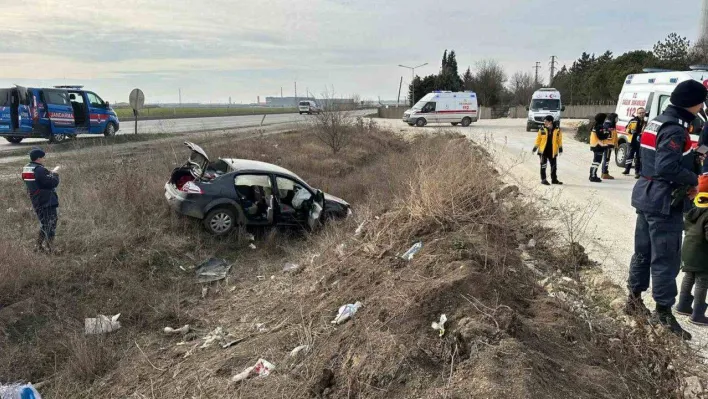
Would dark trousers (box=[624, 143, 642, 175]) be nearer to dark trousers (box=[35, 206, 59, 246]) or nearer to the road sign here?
dark trousers (box=[35, 206, 59, 246])

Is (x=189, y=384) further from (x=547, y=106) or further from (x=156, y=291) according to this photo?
(x=547, y=106)

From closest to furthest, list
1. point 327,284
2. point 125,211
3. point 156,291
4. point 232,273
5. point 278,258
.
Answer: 1. point 327,284
2. point 156,291
3. point 232,273
4. point 278,258
5. point 125,211

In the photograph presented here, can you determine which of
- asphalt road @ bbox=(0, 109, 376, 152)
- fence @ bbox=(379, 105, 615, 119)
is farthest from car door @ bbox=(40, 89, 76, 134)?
fence @ bbox=(379, 105, 615, 119)

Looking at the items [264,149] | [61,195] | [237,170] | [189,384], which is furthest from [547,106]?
[189,384]

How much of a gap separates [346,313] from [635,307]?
8.27 feet

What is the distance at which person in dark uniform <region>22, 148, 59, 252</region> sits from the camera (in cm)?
672

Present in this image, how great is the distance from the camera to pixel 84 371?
4.67 meters

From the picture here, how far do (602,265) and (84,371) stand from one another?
228 inches

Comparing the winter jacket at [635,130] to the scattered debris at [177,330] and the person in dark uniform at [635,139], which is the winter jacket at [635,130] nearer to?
the person in dark uniform at [635,139]

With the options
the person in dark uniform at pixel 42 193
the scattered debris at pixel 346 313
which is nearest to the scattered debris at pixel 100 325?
the person in dark uniform at pixel 42 193

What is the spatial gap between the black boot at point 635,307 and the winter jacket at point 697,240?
0.52m

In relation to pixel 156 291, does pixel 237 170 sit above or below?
above

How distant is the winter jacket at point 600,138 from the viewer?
34.5ft

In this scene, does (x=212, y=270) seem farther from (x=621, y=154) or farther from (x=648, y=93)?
(x=648, y=93)
